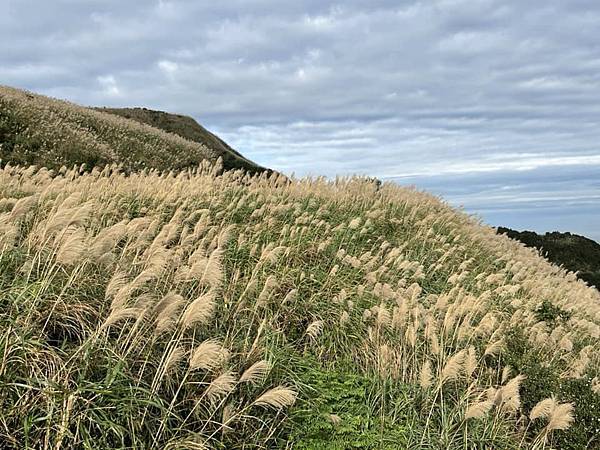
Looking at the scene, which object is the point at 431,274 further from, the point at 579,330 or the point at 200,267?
the point at 200,267

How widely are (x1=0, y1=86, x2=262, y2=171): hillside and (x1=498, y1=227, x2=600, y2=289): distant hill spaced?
1411 cm

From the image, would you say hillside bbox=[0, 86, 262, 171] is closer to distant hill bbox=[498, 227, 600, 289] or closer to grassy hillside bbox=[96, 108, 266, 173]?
distant hill bbox=[498, 227, 600, 289]

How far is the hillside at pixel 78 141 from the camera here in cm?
1991

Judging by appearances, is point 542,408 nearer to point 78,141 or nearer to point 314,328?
point 314,328

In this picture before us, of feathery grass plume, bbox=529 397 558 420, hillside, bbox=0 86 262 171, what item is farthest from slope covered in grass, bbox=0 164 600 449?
hillside, bbox=0 86 262 171

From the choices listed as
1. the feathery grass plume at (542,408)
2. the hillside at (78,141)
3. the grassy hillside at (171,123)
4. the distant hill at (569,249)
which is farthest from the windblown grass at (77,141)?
the distant hill at (569,249)

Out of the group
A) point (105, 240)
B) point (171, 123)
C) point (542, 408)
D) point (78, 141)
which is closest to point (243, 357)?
point (105, 240)

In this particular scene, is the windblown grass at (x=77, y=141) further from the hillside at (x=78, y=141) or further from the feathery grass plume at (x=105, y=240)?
the feathery grass plume at (x=105, y=240)

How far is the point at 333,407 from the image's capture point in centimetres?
464

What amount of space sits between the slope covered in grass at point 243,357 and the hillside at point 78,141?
12.9 meters

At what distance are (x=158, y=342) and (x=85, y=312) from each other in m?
0.67

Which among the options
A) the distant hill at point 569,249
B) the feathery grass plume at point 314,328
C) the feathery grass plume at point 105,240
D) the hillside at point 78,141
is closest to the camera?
the feathery grass plume at point 105,240

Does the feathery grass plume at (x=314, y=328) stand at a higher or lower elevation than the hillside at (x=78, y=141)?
lower

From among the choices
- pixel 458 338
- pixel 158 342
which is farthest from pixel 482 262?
pixel 158 342
